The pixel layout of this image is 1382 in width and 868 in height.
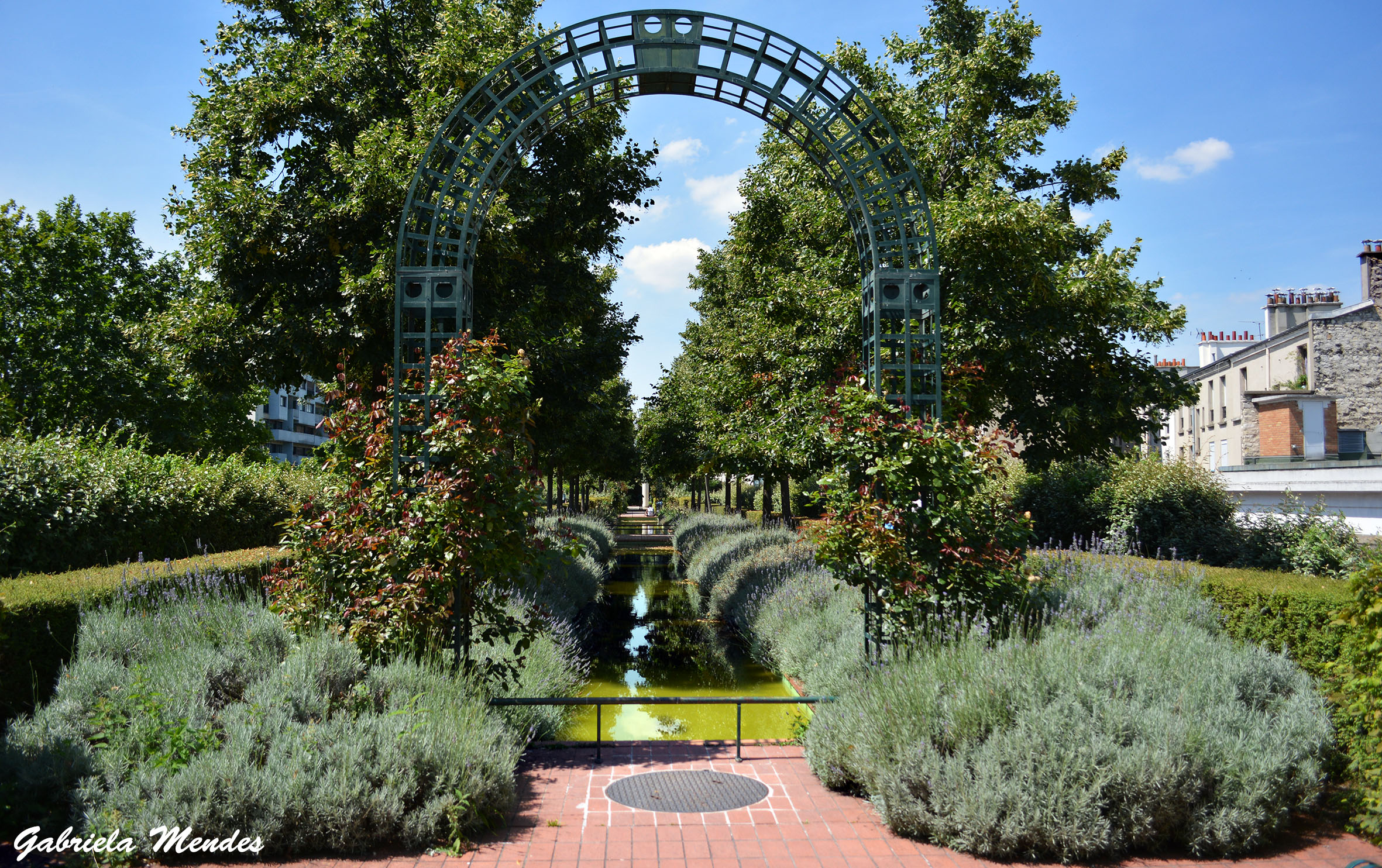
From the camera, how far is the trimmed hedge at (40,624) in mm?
5195

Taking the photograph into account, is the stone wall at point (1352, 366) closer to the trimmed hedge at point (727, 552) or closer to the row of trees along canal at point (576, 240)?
the row of trees along canal at point (576, 240)

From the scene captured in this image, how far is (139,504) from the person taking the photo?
9.23 meters

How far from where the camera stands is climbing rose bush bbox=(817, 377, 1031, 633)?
6156 millimetres

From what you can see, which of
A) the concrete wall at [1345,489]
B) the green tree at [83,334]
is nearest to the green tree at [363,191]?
the concrete wall at [1345,489]

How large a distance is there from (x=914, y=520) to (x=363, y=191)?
7.86 meters

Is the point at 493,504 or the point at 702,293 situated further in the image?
the point at 702,293

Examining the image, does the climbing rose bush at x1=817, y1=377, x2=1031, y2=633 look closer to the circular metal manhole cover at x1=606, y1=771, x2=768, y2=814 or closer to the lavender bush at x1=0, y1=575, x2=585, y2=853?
the circular metal manhole cover at x1=606, y1=771, x2=768, y2=814

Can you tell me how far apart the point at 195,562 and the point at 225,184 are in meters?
5.55

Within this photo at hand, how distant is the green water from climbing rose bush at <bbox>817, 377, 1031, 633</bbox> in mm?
1776

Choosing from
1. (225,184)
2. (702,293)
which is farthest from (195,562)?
(702,293)

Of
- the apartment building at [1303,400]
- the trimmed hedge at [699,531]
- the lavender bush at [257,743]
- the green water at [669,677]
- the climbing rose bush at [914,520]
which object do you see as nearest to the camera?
the lavender bush at [257,743]

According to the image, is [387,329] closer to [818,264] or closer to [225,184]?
[225,184]

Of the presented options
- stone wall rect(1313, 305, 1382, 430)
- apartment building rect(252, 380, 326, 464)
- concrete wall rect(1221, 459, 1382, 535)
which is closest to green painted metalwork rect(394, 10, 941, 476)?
concrete wall rect(1221, 459, 1382, 535)

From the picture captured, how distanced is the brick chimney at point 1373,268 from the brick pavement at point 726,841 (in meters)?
29.3
